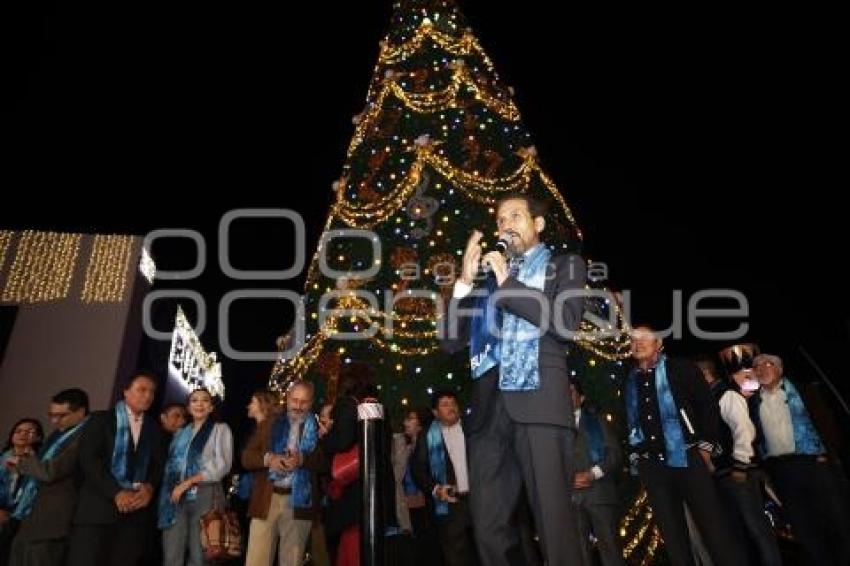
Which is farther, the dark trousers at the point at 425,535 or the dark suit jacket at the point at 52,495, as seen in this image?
the dark trousers at the point at 425,535

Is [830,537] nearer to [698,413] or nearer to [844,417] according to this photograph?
[698,413]

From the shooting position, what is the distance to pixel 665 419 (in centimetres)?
420

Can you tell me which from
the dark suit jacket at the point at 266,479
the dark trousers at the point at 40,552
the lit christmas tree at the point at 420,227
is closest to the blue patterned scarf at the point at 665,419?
the dark suit jacket at the point at 266,479

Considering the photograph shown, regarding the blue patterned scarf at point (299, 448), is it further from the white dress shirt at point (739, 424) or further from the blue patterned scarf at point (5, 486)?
the white dress shirt at point (739, 424)

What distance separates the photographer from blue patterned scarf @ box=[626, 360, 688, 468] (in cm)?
402

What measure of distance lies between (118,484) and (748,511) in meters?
4.77

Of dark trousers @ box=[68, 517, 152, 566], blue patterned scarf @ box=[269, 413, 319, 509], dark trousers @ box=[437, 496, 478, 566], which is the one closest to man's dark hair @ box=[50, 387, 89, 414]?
dark trousers @ box=[68, 517, 152, 566]

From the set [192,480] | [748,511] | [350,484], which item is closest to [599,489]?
[748,511]

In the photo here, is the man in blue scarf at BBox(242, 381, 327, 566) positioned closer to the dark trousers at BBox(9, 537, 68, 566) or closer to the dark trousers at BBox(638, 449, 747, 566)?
the dark trousers at BBox(9, 537, 68, 566)

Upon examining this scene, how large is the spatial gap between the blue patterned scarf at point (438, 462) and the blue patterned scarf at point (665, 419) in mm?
1606

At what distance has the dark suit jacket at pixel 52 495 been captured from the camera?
4203mm

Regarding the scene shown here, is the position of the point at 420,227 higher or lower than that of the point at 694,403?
higher

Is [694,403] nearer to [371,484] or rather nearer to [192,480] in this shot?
[371,484]

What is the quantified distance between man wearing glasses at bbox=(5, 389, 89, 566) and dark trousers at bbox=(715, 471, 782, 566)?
4.91 metres
